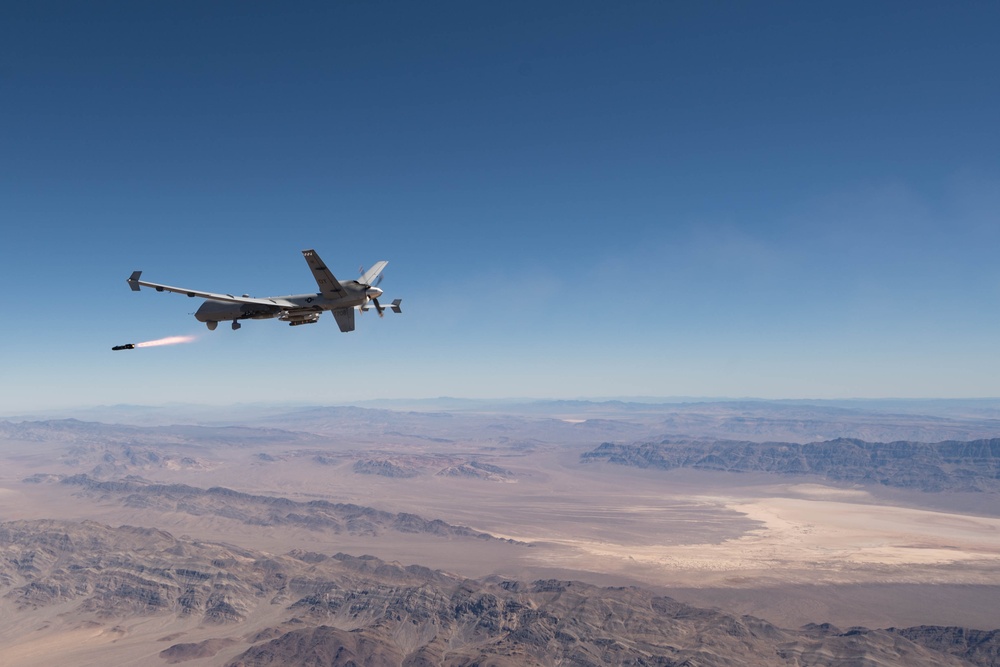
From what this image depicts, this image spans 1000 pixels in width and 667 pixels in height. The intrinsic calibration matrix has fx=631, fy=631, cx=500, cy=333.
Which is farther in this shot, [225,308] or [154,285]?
[225,308]

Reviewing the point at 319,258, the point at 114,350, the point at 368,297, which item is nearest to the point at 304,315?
the point at 368,297

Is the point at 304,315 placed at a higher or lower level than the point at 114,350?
higher

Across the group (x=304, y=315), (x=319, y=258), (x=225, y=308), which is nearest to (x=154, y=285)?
(x=225, y=308)

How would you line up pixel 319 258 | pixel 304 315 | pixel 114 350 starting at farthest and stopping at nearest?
pixel 304 315 < pixel 114 350 < pixel 319 258

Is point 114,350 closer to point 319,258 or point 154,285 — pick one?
point 154,285

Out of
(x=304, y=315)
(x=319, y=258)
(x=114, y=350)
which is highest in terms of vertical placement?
(x=319, y=258)

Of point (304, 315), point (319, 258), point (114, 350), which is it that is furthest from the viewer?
point (304, 315)

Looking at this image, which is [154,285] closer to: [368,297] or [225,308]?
[225,308]
